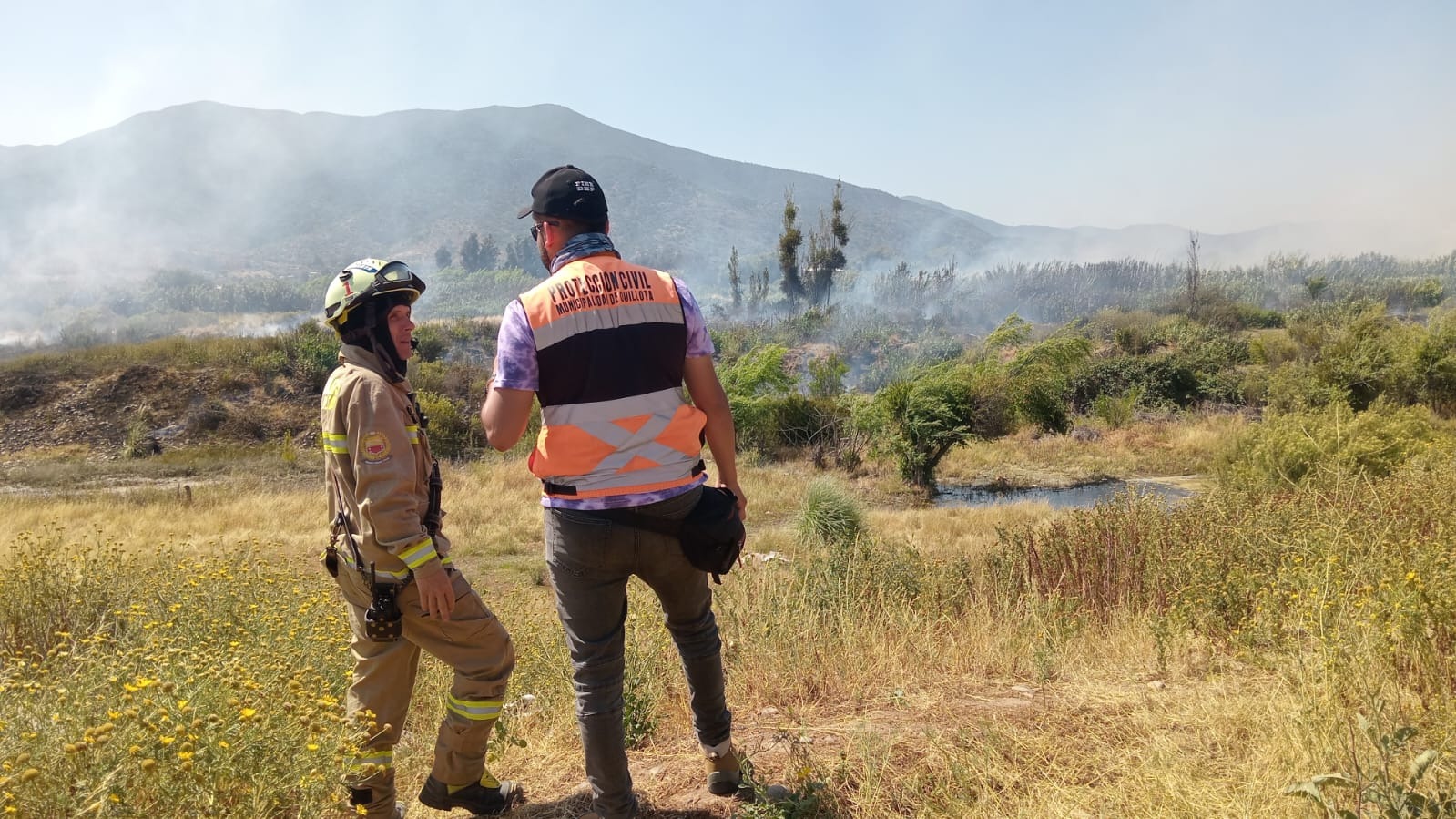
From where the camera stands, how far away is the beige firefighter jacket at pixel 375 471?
2252 millimetres

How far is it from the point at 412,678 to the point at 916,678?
2131mm

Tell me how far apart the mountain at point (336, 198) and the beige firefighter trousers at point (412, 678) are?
312 feet

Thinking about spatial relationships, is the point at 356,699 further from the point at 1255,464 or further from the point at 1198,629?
the point at 1255,464

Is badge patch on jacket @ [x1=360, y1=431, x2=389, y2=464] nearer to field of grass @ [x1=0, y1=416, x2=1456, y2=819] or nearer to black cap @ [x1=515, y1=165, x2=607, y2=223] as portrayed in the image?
field of grass @ [x1=0, y1=416, x2=1456, y2=819]

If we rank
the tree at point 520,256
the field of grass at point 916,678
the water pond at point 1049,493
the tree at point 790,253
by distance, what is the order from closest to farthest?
the field of grass at point 916,678, the water pond at point 1049,493, the tree at point 790,253, the tree at point 520,256

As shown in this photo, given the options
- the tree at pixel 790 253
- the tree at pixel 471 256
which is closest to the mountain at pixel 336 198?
the tree at pixel 471 256

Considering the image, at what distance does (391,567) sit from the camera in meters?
2.34

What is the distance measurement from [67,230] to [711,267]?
3420 inches

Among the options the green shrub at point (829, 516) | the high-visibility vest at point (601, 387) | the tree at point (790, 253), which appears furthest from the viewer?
the tree at point (790, 253)

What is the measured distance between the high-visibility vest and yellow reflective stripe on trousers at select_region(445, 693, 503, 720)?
756mm

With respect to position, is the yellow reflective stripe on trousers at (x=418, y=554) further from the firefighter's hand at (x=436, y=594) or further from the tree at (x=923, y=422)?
the tree at (x=923, y=422)

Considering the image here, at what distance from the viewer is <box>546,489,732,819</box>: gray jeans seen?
7.39 feet

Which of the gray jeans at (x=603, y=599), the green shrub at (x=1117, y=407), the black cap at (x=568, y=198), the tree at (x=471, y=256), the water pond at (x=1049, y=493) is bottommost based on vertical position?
the water pond at (x=1049, y=493)

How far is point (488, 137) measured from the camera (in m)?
190
